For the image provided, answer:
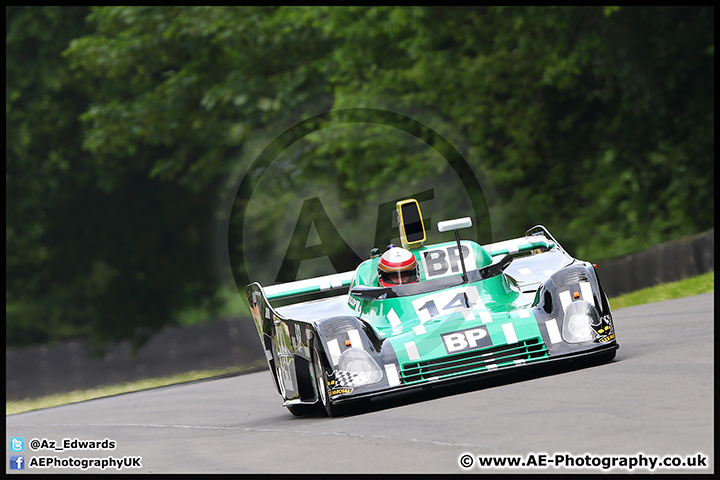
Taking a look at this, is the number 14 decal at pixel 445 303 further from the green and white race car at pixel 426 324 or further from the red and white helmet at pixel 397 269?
the red and white helmet at pixel 397 269

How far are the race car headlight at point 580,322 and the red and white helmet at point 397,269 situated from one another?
1.53m

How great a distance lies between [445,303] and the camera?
8625mm

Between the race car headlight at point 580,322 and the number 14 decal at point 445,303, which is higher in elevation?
the number 14 decal at point 445,303

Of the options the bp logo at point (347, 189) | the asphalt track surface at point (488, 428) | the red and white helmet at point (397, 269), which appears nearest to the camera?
the asphalt track surface at point (488, 428)

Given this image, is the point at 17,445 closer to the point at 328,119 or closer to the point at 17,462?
the point at 17,462

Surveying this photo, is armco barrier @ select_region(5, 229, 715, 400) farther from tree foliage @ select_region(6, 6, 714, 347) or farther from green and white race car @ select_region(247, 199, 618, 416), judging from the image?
green and white race car @ select_region(247, 199, 618, 416)

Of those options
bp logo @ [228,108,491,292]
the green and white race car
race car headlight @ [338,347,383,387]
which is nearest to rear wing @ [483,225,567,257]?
the green and white race car

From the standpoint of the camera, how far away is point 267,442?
7.31m

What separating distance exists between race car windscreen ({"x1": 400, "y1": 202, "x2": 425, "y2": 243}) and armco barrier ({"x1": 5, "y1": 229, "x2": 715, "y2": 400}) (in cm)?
773

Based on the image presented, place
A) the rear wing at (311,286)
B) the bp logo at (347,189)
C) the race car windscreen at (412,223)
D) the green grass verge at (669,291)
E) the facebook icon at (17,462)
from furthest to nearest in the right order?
the bp logo at (347,189) < the green grass verge at (669,291) < the rear wing at (311,286) < the race car windscreen at (412,223) < the facebook icon at (17,462)

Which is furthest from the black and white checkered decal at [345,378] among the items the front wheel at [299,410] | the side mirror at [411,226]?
the side mirror at [411,226]

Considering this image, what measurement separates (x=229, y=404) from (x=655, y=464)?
6476 millimetres

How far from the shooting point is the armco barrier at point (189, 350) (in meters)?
16.0

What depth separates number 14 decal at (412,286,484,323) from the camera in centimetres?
849
